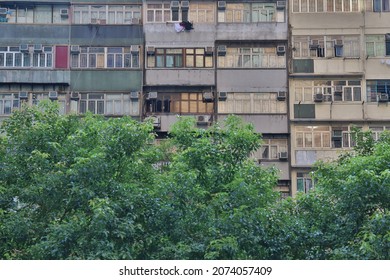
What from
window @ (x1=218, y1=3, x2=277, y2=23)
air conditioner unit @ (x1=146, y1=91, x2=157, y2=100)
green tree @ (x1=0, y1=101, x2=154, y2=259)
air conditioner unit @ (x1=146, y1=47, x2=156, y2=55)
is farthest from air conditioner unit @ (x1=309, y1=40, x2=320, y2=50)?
green tree @ (x1=0, y1=101, x2=154, y2=259)

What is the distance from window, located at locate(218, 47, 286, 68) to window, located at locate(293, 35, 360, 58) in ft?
2.55

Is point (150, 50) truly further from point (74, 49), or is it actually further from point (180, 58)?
point (74, 49)

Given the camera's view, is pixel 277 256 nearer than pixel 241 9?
Yes

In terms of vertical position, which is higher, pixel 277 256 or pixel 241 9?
pixel 241 9

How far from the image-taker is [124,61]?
34.2m

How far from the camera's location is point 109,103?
33812 millimetres

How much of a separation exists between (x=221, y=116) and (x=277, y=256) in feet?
42.2

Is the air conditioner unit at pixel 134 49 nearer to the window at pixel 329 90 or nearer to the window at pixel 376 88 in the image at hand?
the window at pixel 329 90

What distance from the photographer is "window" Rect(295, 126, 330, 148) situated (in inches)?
1314

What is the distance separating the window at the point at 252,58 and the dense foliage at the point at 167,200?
418 inches

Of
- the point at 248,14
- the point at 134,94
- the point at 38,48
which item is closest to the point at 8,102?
the point at 38,48

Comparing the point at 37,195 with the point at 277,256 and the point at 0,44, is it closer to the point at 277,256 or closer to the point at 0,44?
the point at 277,256

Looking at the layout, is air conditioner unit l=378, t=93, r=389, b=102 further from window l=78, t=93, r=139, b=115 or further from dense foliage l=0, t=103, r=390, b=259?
dense foliage l=0, t=103, r=390, b=259

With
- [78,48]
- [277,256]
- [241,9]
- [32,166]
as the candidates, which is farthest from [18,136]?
[241,9]
